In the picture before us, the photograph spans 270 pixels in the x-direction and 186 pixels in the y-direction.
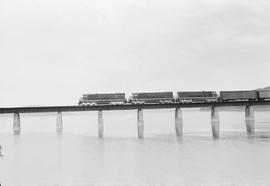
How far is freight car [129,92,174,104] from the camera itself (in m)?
75.9

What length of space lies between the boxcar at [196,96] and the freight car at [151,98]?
72.7 inches

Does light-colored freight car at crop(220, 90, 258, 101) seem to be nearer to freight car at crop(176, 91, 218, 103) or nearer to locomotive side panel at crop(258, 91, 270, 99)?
locomotive side panel at crop(258, 91, 270, 99)

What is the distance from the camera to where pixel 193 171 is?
2878cm

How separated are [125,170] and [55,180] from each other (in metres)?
5.57

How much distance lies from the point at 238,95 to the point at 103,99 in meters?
25.5

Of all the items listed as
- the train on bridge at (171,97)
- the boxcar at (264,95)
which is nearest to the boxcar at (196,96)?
the train on bridge at (171,97)

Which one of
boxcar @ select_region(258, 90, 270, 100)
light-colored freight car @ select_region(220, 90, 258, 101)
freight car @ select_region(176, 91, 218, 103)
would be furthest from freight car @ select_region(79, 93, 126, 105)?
boxcar @ select_region(258, 90, 270, 100)

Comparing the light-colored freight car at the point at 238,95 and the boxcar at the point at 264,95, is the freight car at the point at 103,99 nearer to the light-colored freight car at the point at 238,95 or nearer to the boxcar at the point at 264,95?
the light-colored freight car at the point at 238,95

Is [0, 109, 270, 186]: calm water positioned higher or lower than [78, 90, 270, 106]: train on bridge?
lower

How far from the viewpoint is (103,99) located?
74938 millimetres

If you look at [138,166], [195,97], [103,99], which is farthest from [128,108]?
[138,166]

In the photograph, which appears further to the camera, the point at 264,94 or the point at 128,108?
the point at 264,94

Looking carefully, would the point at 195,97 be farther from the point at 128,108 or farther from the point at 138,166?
the point at 138,166

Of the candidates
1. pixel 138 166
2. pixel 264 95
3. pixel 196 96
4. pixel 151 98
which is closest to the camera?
pixel 138 166
